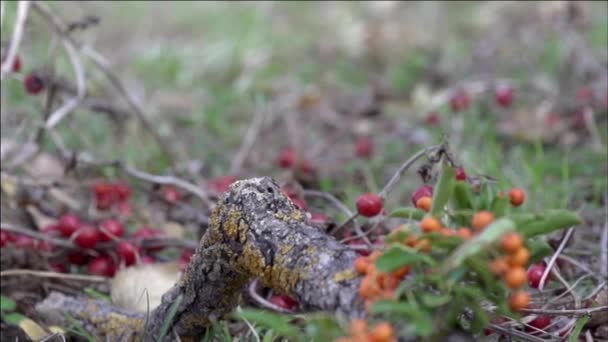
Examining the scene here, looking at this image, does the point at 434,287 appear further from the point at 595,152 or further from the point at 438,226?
the point at 595,152

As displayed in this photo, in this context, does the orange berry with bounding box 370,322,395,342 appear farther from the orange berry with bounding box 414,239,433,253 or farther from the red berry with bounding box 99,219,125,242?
the red berry with bounding box 99,219,125,242

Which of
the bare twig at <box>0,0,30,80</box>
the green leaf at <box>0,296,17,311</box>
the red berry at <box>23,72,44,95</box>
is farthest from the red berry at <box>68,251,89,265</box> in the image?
the red berry at <box>23,72,44,95</box>

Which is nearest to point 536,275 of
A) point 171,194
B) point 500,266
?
point 500,266

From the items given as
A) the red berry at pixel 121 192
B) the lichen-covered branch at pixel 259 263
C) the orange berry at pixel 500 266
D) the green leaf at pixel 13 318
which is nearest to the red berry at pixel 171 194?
the red berry at pixel 121 192

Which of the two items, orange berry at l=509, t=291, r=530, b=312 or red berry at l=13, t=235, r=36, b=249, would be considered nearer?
orange berry at l=509, t=291, r=530, b=312

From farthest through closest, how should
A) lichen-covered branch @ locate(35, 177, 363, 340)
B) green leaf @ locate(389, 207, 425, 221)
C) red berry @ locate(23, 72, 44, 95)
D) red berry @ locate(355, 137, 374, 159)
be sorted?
1. red berry @ locate(355, 137, 374, 159)
2. red berry @ locate(23, 72, 44, 95)
3. green leaf @ locate(389, 207, 425, 221)
4. lichen-covered branch @ locate(35, 177, 363, 340)

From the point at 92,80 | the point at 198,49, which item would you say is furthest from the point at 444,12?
the point at 92,80
